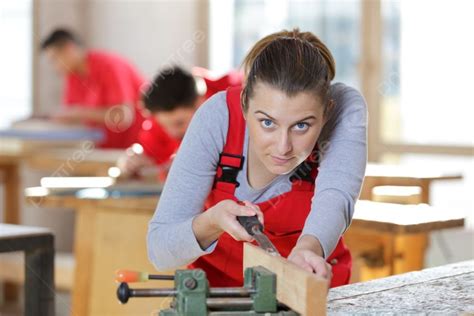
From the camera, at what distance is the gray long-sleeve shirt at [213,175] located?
1.57 metres

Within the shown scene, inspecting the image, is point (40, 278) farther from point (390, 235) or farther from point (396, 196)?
point (396, 196)

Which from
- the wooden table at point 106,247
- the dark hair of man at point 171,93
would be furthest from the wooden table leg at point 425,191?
the wooden table at point 106,247

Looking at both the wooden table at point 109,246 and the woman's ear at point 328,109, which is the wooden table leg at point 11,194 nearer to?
the wooden table at point 109,246

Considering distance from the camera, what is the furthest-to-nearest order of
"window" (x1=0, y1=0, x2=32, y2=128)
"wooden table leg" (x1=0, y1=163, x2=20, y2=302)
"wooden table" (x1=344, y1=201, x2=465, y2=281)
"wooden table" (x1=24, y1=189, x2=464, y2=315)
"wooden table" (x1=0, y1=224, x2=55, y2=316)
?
"window" (x1=0, y1=0, x2=32, y2=128) < "wooden table leg" (x1=0, y1=163, x2=20, y2=302) < "wooden table" (x1=24, y1=189, x2=464, y2=315) < "wooden table" (x1=344, y1=201, x2=465, y2=281) < "wooden table" (x1=0, y1=224, x2=55, y2=316)

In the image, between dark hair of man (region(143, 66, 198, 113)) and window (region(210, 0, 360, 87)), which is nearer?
dark hair of man (region(143, 66, 198, 113))

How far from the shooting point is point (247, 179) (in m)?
1.70

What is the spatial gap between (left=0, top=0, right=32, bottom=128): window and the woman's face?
4516 millimetres

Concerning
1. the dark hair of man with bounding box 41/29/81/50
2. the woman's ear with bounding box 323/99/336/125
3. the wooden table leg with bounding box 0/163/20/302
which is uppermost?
the dark hair of man with bounding box 41/29/81/50

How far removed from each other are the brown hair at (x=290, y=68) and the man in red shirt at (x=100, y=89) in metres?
3.54

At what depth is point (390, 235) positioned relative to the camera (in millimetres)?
2947

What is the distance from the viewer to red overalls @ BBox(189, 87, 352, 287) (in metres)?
1.66

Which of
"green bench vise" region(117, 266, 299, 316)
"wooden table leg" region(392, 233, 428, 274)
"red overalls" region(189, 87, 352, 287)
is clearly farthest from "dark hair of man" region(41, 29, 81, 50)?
"green bench vise" region(117, 266, 299, 316)

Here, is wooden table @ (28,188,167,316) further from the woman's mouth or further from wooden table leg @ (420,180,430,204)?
the woman's mouth

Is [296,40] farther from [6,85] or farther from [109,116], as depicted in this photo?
[6,85]
